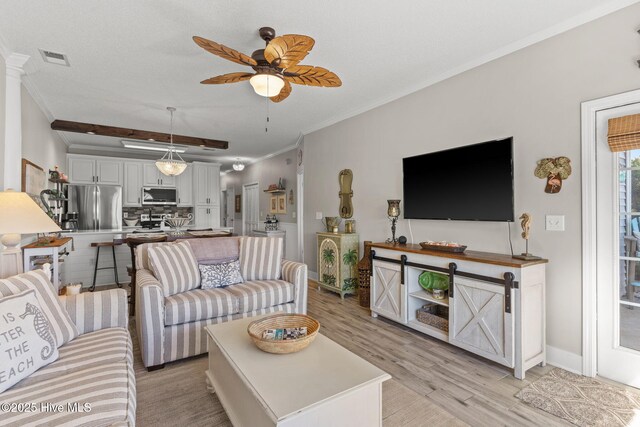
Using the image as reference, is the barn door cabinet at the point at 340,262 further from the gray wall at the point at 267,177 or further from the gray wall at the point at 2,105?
the gray wall at the point at 2,105

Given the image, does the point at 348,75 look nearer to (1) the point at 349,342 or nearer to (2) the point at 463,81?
(2) the point at 463,81

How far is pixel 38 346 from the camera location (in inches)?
57.1

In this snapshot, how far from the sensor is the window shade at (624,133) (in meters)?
2.03

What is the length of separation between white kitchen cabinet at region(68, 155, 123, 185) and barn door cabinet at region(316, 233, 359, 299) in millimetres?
4955

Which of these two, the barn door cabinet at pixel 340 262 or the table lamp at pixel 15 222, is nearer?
the table lamp at pixel 15 222

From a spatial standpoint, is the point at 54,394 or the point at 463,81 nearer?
the point at 54,394

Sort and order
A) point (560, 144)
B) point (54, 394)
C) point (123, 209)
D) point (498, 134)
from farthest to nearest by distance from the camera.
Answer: point (123, 209)
point (498, 134)
point (560, 144)
point (54, 394)

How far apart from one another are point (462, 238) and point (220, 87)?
→ 3.10 meters

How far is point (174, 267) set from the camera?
2.83 m

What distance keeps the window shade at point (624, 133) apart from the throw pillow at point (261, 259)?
111 inches

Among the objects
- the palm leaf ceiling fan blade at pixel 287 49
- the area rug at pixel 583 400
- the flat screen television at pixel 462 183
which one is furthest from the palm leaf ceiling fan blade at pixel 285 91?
the area rug at pixel 583 400

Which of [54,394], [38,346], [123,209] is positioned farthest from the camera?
[123,209]

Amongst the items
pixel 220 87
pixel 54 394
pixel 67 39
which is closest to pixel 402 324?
pixel 54 394

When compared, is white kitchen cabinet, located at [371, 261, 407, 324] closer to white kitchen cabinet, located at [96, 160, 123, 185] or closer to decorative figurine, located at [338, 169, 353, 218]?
decorative figurine, located at [338, 169, 353, 218]
